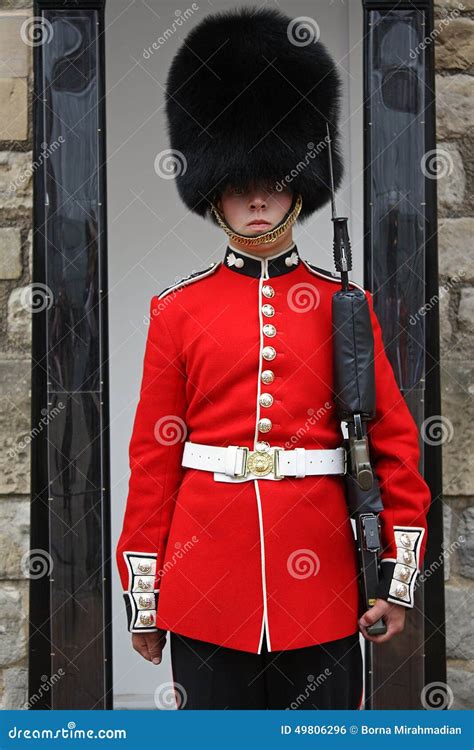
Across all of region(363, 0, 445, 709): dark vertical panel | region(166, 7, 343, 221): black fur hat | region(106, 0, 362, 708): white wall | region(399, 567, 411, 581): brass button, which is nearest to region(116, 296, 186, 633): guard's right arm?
region(166, 7, 343, 221): black fur hat

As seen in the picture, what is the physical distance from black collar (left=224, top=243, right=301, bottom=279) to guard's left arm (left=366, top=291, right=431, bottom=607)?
0.29 metres

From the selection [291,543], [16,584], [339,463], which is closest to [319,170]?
[339,463]

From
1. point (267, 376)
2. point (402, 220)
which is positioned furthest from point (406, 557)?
point (402, 220)

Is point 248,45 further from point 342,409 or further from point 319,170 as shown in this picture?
point 342,409

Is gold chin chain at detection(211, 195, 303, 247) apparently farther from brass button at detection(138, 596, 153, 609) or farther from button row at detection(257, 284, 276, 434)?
brass button at detection(138, 596, 153, 609)

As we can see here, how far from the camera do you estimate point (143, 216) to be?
2729 millimetres

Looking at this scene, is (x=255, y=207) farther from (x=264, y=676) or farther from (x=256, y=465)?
(x=264, y=676)

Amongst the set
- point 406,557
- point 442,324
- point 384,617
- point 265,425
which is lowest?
point 384,617

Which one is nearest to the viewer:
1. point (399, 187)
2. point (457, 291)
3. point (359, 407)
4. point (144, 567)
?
point (359, 407)

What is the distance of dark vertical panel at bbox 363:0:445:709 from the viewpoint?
2.33 meters

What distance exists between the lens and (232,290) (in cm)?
197

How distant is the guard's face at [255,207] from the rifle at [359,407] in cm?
19

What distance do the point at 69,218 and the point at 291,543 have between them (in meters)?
0.97

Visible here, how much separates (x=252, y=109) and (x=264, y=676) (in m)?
1.10
